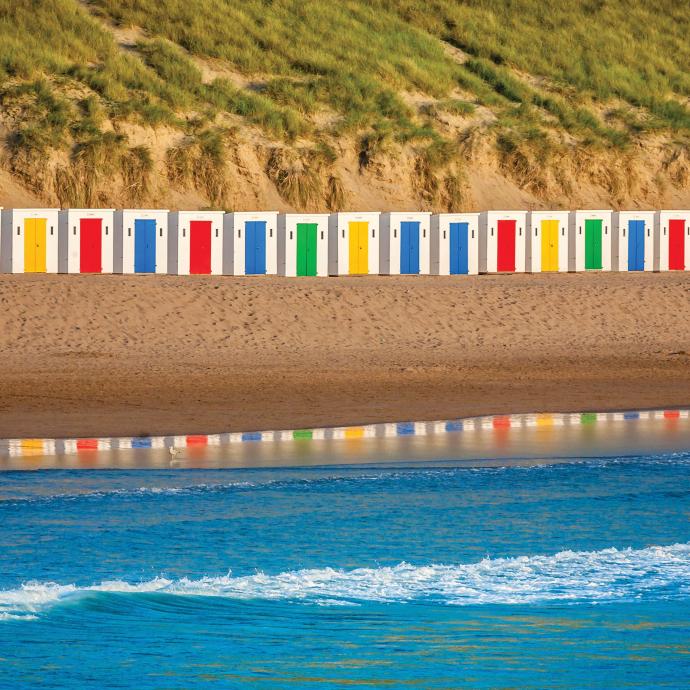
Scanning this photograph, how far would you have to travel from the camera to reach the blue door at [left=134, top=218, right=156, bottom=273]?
81.8 ft

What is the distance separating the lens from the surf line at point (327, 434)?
42.3 feet

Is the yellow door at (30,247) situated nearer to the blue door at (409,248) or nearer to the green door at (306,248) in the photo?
the green door at (306,248)

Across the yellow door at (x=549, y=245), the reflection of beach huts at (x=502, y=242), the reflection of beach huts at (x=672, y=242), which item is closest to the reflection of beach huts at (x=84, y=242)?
the reflection of beach huts at (x=502, y=242)

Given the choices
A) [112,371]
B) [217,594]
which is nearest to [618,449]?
[217,594]

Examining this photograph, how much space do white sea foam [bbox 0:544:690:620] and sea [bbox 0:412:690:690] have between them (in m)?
0.02

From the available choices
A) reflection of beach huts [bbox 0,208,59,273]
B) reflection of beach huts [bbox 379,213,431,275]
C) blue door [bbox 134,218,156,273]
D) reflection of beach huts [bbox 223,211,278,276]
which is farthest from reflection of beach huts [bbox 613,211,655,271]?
reflection of beach huts [bbox 0,208,59,273]

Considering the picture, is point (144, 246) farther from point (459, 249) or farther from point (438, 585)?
point (438, 585)

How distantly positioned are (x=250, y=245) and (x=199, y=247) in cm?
87

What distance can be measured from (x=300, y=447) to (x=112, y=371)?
18.3ft

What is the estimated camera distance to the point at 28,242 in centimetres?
2450

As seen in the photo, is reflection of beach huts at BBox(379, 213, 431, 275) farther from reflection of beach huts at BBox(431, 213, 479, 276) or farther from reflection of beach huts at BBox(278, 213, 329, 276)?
reflection of beach huts at BBox(278, 213, 329, 276)

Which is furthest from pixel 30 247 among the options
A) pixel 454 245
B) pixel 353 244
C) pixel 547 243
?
pixel 547 243

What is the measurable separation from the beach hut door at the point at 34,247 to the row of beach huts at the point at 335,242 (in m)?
0.02

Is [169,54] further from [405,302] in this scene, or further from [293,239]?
[405,302]
